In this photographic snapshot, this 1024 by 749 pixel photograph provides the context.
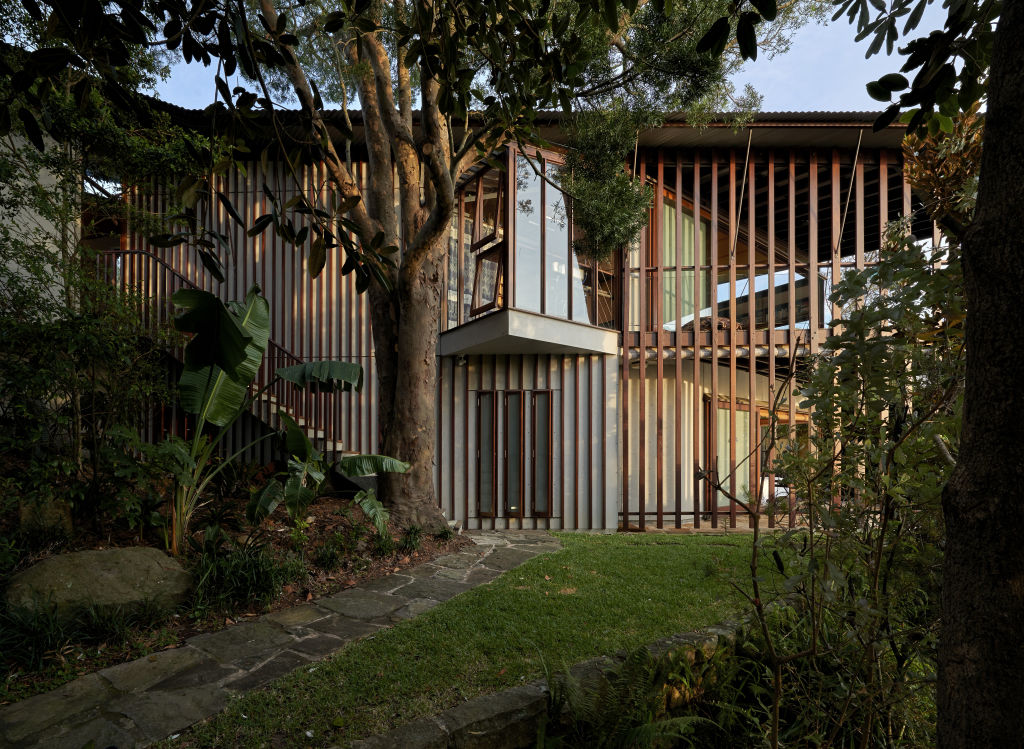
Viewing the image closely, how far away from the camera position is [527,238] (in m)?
8.55

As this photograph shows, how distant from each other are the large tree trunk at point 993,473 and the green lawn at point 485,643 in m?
1.27

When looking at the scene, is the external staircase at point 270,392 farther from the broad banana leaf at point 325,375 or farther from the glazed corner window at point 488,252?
the glazed corner window at point 488,252

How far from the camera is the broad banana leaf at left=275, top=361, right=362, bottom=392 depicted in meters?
6.82

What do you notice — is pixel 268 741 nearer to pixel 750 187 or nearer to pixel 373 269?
pixel 373 269

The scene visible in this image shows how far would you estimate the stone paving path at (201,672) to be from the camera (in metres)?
2.87

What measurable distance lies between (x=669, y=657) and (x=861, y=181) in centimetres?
898

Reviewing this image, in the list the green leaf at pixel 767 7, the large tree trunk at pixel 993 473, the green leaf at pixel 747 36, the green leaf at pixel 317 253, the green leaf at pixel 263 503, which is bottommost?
the green leaf at pixel 263 503

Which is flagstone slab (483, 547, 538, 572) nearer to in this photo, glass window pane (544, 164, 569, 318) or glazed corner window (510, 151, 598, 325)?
glazed corner window (510, 151, 598, 325)

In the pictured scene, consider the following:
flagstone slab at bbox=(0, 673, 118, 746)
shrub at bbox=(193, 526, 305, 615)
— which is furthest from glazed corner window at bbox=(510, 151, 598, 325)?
flagstone slab at bbox=(0, 673, 118, 746)

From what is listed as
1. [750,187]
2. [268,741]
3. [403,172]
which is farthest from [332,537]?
[750,187]

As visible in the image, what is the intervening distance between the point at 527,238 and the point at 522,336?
1.47 meters

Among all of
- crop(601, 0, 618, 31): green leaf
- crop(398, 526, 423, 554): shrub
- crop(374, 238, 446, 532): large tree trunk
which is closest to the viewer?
crop(601, 0, 618, 31): green leaf

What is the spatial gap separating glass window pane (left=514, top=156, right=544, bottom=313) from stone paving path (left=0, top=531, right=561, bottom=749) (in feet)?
14.1

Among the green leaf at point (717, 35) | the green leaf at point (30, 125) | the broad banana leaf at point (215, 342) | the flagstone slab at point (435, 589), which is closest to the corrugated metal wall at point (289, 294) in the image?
the flagstone slab at point (435, 589)
